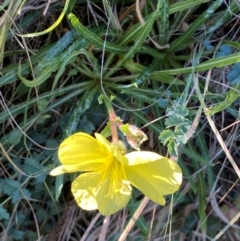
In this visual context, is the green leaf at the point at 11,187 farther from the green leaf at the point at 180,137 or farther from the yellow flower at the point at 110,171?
the green leaf at the point at 180,137

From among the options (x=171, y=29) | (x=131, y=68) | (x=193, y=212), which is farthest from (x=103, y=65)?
(x=193, y=212)

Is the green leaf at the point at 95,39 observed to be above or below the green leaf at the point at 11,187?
above

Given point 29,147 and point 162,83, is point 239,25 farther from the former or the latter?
point 29,147

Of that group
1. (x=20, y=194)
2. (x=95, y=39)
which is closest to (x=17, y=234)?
(x=20, y=194)

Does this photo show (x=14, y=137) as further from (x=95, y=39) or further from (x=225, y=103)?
(x=225, y=103)

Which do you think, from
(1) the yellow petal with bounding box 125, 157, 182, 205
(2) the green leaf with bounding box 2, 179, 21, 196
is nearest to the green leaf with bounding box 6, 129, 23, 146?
(2) the green leaf with bounding box 2, 179, 21, 196

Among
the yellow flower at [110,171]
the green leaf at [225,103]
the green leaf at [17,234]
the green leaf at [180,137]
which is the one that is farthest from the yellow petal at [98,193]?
the green leaf at [17,234]

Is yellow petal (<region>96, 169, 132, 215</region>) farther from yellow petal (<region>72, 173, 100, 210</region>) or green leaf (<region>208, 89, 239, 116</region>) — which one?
green leaf (<region>208, 89, 239, 116</region>)
